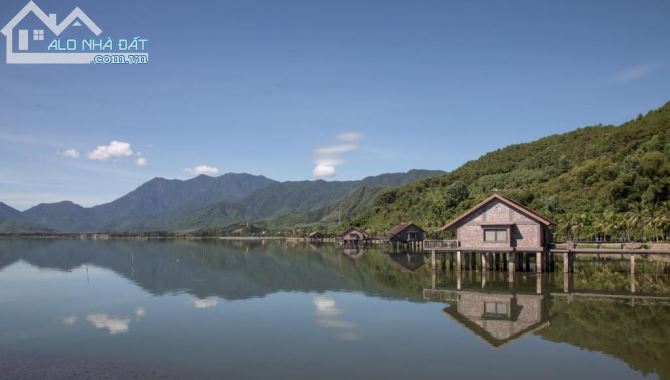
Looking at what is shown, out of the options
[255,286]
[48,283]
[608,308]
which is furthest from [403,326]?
A: [48,283]

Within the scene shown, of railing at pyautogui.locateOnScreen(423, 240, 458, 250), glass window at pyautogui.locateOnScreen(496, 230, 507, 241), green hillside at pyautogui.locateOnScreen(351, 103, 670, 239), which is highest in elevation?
green hillside at pyautogui.locateOnScreen(351, 103, 670, 239)

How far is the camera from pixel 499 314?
26.4 meters

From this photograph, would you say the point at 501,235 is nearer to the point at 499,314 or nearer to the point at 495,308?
the point at 495,308

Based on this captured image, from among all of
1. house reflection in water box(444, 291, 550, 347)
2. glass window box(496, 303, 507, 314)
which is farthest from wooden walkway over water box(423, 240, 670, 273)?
glass window box(496, 303, 507, 314)

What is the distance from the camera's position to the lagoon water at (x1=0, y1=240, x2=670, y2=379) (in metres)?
17.8

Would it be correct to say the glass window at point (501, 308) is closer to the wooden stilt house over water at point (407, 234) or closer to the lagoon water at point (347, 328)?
the lagoon water at point (347, 328)

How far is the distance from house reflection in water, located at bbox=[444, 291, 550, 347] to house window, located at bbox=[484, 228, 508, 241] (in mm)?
9782

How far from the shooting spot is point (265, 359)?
18.8m

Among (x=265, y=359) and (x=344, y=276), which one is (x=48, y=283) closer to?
(x=344, y=276)

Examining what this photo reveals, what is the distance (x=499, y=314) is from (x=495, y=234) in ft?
53.4

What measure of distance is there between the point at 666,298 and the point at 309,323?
20678mm

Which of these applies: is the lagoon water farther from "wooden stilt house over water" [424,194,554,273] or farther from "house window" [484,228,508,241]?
"house window" [484,228,508,241]

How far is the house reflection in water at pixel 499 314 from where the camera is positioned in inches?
892

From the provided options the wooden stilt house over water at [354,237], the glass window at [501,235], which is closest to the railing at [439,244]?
the glass window at [501,235]
